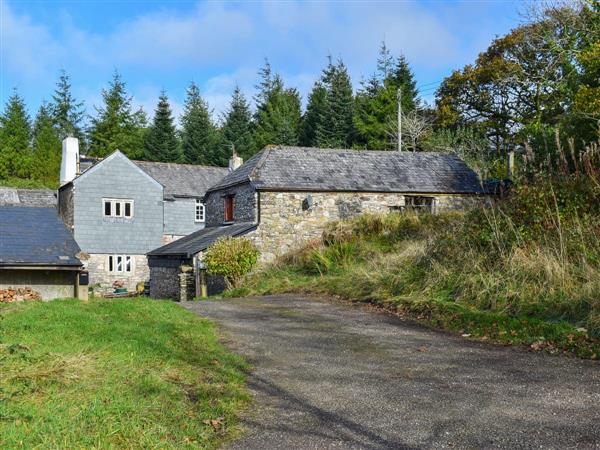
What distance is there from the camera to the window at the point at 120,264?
3391 centimetres

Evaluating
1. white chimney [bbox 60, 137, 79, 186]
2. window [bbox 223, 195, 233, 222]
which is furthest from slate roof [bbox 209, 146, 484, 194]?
white chimney [bbox 60, 137, 79, 186]

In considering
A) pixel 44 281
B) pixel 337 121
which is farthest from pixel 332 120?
pixel 44 281

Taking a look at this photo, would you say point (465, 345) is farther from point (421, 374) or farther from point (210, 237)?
point (210, 237)

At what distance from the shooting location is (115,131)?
179ft

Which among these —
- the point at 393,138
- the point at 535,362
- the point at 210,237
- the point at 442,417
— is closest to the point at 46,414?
the point at 442,417

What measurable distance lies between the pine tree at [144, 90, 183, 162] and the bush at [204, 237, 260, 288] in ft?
108

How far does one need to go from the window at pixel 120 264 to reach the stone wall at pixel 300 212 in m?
13.7

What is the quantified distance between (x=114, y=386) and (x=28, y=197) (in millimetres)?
37789

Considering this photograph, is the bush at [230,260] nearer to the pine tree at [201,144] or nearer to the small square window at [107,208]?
the small square window at [107,208]

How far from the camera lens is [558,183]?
11.6 m

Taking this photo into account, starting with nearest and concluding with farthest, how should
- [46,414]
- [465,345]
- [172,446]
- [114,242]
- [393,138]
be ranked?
[172,446]
[46,414]
[465,345]
[114,242]
[393,138]

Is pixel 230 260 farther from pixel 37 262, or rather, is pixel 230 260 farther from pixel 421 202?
pixel 421 202

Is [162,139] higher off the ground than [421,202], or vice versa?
[162,139]

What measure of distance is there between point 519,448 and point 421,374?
2.45 m
